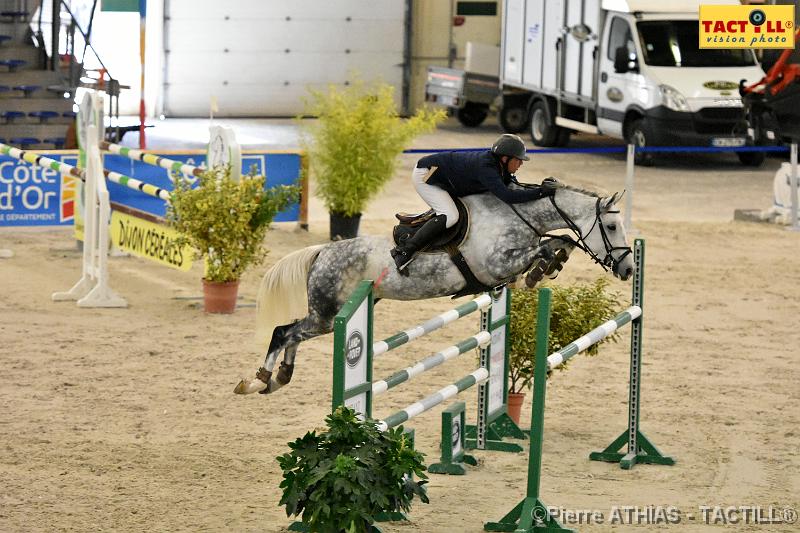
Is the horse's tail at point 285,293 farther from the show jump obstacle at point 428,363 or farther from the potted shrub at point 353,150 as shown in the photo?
the potted shrub at point 353,150

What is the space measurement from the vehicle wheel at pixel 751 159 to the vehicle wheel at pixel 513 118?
4.10 metres

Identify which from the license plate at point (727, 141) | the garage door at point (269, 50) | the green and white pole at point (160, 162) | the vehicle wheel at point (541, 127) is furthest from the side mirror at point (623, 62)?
the green and white pole at point (160, 162)

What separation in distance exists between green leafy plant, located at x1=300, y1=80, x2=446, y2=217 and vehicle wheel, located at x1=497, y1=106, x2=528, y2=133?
30.9ft

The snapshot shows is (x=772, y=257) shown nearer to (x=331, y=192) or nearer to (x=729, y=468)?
(x=331, y=192)

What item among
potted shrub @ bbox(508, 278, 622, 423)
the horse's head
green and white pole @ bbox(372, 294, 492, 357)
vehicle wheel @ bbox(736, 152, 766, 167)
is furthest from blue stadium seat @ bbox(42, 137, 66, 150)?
the horse's head

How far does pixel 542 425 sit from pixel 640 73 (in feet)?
43.5

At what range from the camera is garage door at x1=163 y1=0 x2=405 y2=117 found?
77.4 ft

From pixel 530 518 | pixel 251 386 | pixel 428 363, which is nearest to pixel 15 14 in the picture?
pixel 251 386

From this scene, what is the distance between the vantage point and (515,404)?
7.31 metres

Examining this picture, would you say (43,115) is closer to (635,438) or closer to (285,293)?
(285,293)

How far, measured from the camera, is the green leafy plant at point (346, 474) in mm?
4785

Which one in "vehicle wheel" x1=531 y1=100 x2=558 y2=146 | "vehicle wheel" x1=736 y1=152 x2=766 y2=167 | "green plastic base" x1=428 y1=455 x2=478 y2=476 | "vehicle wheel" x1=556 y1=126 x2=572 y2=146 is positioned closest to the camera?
"green plastic base" x1=428 y1=455 x2=478 y2=476

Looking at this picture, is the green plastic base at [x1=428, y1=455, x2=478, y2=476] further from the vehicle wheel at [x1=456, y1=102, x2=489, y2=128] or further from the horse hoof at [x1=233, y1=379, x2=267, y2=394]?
the vehicle wheel at [x1=456, y1=102, x2=489, y2=128]

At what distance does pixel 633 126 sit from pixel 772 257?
589 cm
